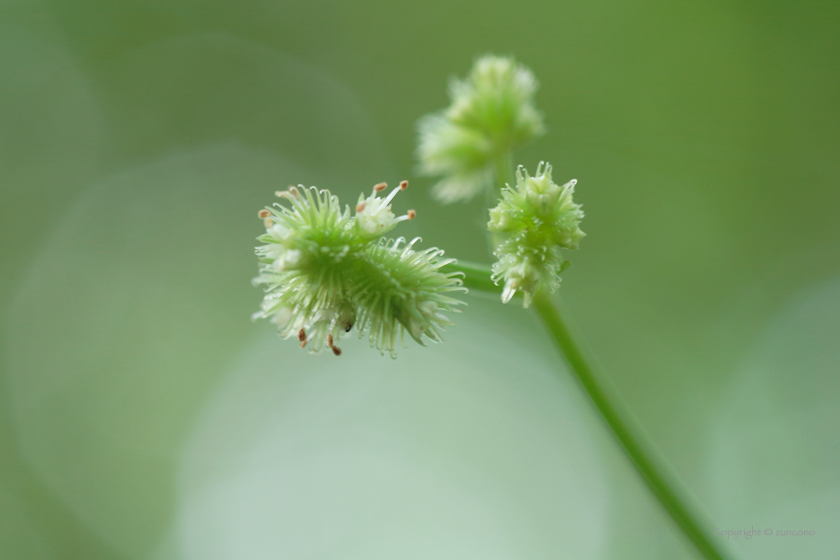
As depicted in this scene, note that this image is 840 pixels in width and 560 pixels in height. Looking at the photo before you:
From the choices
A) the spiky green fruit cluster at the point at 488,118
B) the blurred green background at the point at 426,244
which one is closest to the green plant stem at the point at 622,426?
the spiky green fruit cluster at the point at 488,118

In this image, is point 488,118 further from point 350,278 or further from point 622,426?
point 622,426

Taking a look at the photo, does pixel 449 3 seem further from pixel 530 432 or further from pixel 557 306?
pixel 557 306

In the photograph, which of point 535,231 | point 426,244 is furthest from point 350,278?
point 426,244

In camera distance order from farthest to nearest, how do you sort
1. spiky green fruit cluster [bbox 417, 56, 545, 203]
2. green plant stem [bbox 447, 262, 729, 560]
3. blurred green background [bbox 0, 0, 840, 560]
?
blurred green background [bbox 0, 0, 840, 560] → spiky green fruit cluster [bbox 417, 56, 545, 203] → green plant stem [bbox 447, 262, 729, 560]

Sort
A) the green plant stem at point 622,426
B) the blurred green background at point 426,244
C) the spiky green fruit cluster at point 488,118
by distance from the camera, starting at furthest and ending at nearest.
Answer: the blurred green background at point 426,244, the spiky green fruit cluster at point 488,118, the green plant stem at point 622,426

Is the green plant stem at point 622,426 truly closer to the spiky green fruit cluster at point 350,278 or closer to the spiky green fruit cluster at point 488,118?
the spiky green fruit cluster at point 350,278

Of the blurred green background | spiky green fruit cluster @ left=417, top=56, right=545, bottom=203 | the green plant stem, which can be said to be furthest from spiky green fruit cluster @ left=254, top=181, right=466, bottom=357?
the blurred green background

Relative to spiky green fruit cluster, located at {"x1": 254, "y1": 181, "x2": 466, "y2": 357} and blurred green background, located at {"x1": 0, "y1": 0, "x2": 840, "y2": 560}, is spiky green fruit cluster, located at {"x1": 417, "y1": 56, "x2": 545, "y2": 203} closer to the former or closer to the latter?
spiky green fruit cluster, located at {"x1": 254, "y1": 181, "x2": 466, "y2": 357}
